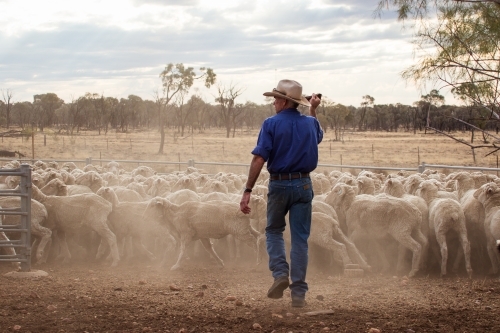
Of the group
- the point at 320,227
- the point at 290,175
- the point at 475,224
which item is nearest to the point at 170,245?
the point at 320,227

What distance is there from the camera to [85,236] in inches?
432

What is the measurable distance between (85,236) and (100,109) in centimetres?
6746

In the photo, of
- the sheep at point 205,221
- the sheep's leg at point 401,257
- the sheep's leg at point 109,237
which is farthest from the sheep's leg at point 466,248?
the sheep's leg at point 109,237

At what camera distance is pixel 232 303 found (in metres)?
6.84

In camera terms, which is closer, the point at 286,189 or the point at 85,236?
the point at 286,189

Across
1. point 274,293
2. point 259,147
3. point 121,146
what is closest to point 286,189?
point 259,147

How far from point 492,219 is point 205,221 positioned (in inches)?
166

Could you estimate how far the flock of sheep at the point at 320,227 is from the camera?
9.30 meters

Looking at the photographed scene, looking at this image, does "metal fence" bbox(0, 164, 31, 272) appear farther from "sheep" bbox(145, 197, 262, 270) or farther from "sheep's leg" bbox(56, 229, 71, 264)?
"sheep" bbox(145, 197, 262, 270)

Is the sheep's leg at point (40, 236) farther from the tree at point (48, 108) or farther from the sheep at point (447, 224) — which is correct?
the tree at point (48, 108)

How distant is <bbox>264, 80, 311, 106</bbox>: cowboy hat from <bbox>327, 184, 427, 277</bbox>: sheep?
3.41 m

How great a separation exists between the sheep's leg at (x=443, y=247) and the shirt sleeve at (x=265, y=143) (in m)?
4.00

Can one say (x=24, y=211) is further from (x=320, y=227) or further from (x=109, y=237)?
(x=320, y=227)

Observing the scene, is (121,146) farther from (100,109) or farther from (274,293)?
(274,293)
